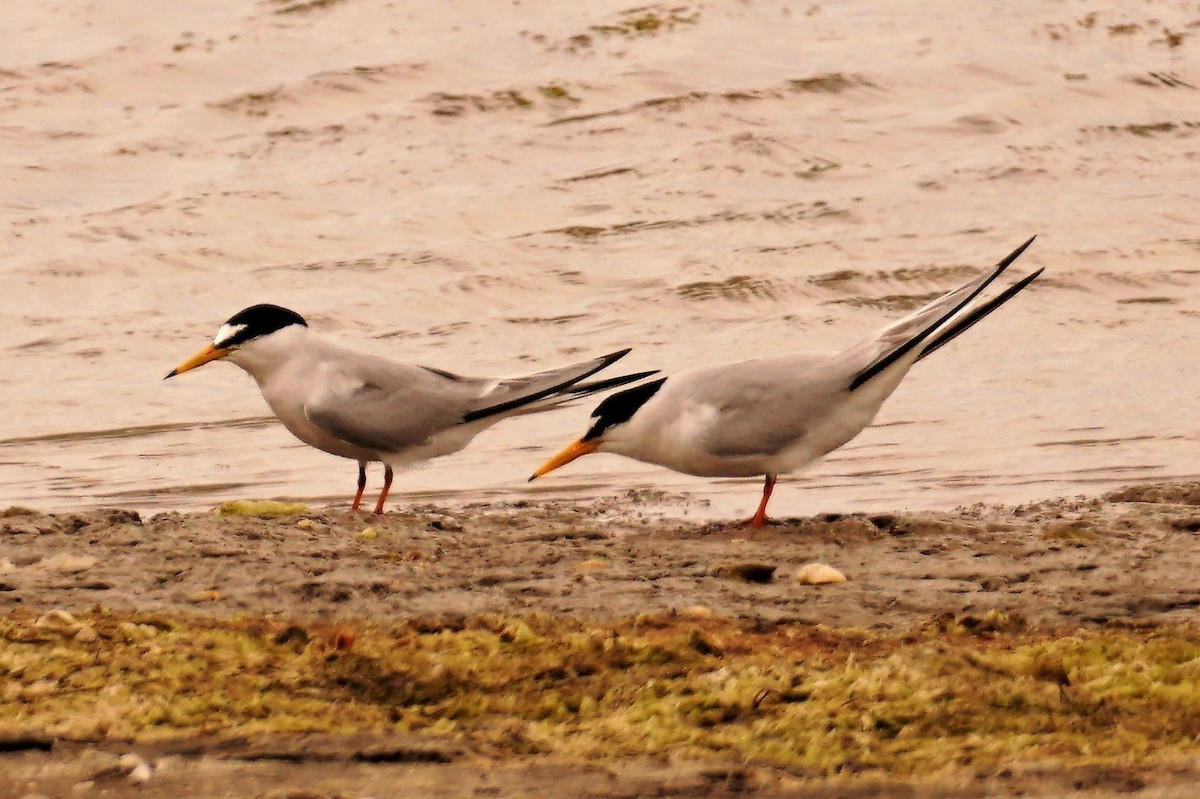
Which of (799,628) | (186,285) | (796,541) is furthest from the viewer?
(186,285)

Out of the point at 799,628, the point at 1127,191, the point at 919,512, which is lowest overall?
the point at 1127,191

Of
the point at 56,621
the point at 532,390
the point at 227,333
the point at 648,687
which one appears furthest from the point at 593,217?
the point at 648,687

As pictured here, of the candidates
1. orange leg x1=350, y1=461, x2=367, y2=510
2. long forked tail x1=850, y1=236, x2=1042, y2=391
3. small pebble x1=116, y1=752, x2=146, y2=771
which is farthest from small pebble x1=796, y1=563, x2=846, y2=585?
orange leg x1=350, y1=461, x2=367, y2=510

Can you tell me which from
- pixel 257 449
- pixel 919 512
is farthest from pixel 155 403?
pixel 919 512

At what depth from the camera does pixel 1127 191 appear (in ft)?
46.1

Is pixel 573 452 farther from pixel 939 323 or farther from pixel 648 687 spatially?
pixel 648 687

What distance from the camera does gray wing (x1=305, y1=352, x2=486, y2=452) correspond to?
289 inches

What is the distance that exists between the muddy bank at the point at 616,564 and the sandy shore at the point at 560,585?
12mm

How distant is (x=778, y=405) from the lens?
6.87 m

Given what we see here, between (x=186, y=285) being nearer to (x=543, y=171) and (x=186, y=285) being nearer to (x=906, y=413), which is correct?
(x=543, y=171)

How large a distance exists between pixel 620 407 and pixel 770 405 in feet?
1.83

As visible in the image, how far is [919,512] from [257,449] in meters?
3.45

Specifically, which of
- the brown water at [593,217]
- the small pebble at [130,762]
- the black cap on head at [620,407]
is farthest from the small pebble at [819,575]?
the small pebble at [130,762]

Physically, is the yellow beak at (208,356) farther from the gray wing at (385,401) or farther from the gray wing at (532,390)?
the gray wing at (532,390)
